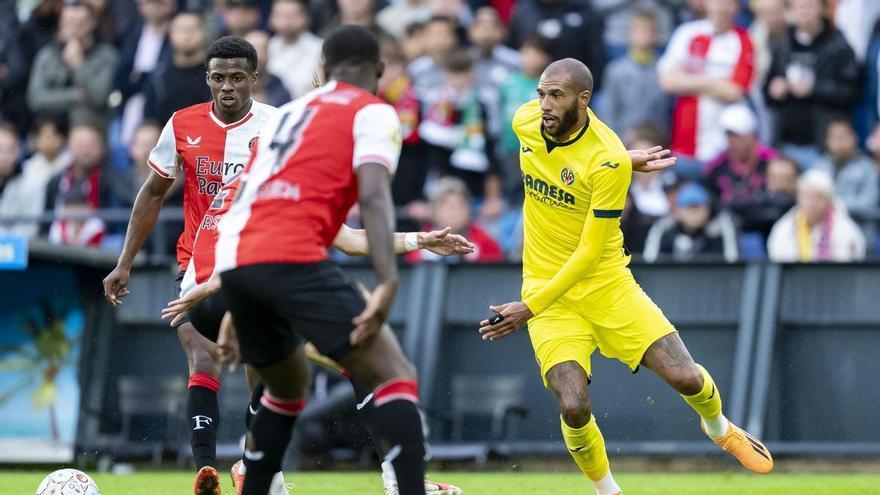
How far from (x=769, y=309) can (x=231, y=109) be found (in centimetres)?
598

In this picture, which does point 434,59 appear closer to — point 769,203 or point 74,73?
point 769,203

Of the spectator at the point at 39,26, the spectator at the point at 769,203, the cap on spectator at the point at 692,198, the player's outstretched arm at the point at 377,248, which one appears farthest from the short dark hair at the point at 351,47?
the spectator at the point at 39,26

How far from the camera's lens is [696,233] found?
14188 mm

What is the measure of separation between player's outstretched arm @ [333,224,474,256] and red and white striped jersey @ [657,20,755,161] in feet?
23.1

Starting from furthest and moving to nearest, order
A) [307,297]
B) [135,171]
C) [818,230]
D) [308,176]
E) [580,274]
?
[135,171] < [818,230] < [580,274] < [308,176] < [307,297]

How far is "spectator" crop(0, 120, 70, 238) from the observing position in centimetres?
1688

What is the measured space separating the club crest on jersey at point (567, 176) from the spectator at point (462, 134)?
6.20 m

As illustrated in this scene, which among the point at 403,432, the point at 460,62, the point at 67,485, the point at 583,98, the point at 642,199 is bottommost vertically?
the point at 67,485

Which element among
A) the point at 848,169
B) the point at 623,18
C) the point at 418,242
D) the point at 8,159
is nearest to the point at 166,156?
the point at 418,242

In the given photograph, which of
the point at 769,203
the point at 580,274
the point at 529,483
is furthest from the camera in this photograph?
the point at 769,203

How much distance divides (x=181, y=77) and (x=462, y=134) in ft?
10.2

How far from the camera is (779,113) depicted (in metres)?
15.5

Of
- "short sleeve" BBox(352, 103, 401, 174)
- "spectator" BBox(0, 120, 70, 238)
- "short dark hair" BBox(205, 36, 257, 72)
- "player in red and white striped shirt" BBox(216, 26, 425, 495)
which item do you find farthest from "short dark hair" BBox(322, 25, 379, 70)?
"spectator" BBox(0, 120, 70, 238)

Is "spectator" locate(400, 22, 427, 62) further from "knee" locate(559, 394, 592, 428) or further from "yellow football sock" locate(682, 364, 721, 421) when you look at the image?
"knee" locate(559, 394, 592, 428)
